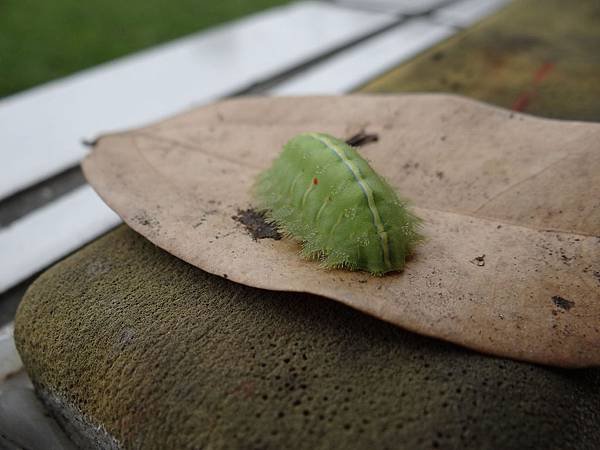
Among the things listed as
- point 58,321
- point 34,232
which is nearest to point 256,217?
point 58,321

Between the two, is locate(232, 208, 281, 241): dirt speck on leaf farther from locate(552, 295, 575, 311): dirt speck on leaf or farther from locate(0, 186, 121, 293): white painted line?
locate(0, 186, 121, 293): white painted line

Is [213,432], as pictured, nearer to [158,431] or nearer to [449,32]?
[158,431]

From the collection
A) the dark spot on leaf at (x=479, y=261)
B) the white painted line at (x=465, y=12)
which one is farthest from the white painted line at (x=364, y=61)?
the dark spot on leaf at (x=479, y=261)

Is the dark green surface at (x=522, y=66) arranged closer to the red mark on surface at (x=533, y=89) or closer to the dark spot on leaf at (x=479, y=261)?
the red mark on surface at (x=533, y=89)

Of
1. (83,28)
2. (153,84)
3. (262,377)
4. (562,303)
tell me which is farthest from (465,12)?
(262,377)

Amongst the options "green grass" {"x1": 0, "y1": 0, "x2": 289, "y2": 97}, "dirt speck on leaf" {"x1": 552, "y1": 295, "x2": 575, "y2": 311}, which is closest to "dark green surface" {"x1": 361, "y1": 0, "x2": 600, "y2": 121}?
"dirt speck on leaf" {"x1": 552, "y1": 295, "x2": 575, "y2": 311}

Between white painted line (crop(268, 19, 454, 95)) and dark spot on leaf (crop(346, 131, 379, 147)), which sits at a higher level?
dark spot on leaf (crop(346, 131, 379, 147))

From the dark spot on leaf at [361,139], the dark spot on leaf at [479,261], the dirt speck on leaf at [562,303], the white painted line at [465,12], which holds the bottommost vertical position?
the white painted line at [465,12]

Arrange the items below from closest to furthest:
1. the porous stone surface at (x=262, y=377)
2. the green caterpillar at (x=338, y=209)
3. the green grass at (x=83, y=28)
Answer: the porous stone surface at (x=262, y=377) → the green caterpillar at (x=338, y=209) → the green grass at (x=83, y=28)
